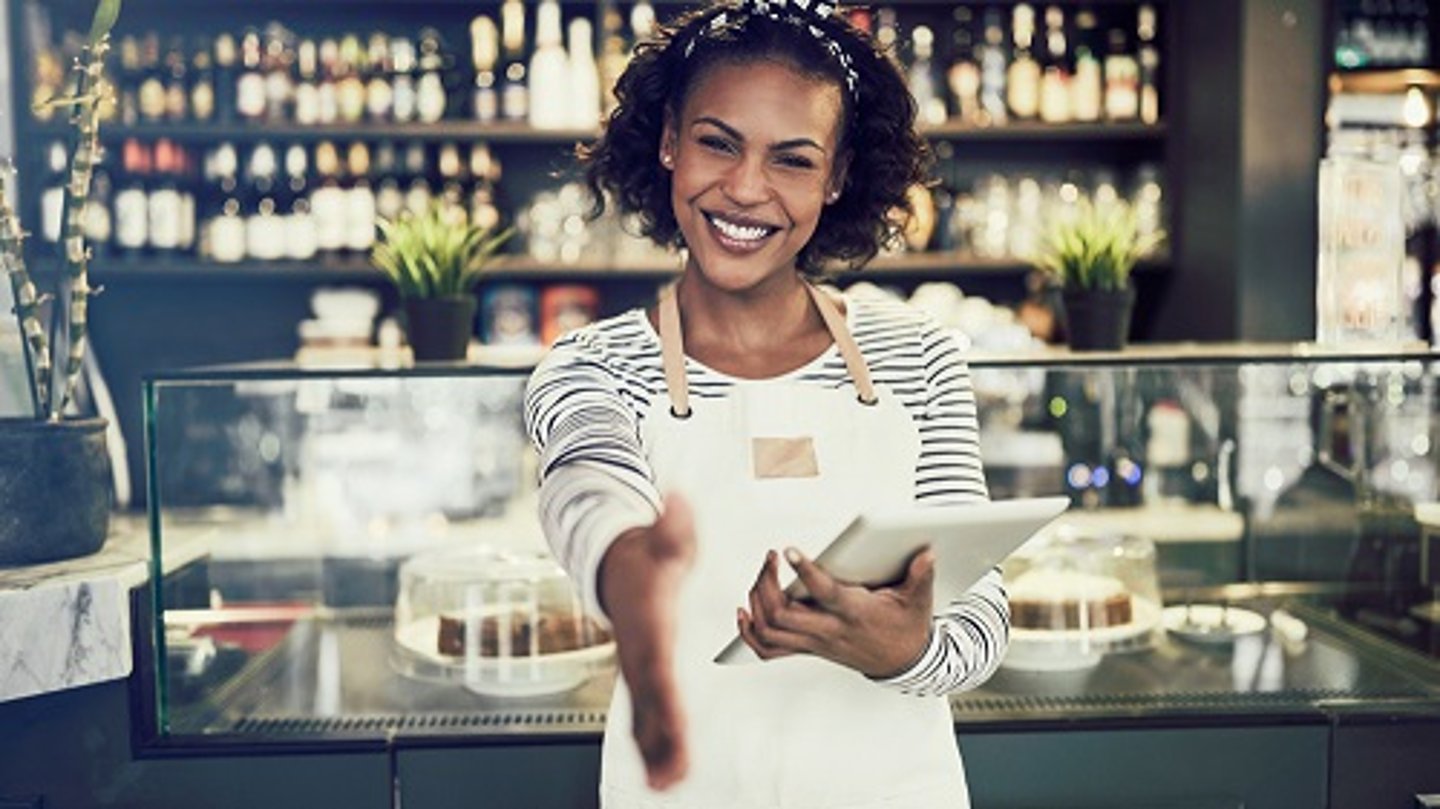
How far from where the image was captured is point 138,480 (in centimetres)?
377

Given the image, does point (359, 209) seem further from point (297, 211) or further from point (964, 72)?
point (964, 72)

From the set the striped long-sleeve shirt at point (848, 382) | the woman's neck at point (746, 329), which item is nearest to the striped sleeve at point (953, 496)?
the striped long-sleeve shirt at point (848, 382)

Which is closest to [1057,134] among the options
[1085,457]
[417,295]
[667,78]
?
[1085,457]

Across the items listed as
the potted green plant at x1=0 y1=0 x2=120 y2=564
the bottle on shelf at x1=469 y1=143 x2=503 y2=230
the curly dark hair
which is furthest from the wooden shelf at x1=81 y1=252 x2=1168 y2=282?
the curly dark hair

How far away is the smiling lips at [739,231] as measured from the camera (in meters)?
1.13

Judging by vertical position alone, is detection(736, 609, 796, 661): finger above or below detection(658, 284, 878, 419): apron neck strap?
below

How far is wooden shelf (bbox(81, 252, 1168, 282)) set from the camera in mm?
3850

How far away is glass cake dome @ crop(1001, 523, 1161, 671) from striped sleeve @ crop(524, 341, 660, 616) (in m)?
0.88

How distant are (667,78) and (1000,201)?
9.56 ft

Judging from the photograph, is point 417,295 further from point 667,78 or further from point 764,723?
point 764,723

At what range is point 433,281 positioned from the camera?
1.94 m

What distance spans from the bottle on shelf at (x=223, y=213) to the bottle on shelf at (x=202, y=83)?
102 millimetres

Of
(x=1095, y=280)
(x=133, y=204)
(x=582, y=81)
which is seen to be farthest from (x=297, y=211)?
(x=1095, y=280)

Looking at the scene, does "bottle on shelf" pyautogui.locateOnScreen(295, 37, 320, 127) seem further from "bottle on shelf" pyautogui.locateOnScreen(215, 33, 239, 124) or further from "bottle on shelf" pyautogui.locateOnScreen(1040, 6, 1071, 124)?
"bottle on shelf" pyautogui.locateOnScreen(1040, 6, 1071, 124)
